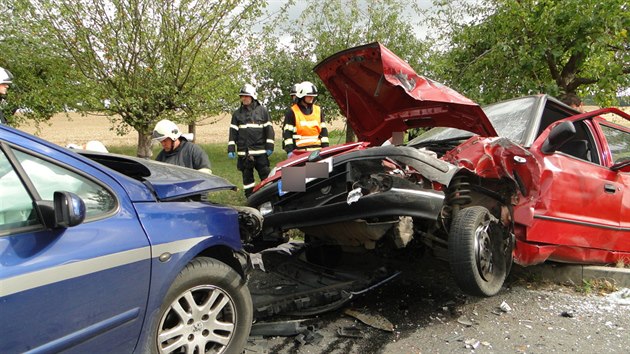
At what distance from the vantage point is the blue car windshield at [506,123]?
425 cm

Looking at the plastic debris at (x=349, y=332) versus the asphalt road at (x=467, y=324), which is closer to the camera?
the asphalt road at (x=467, y=324)

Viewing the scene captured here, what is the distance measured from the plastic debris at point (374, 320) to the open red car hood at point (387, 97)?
1.70 meters

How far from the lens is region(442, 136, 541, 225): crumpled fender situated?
3611 millimetres

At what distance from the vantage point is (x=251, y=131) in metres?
7.16

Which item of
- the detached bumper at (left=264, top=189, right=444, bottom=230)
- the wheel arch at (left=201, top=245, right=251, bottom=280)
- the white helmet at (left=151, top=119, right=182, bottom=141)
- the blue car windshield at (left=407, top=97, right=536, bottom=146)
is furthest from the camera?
the white helmet at (left=151, top=119, right=182, bottom=141)

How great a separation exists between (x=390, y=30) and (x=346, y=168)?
37.1ft

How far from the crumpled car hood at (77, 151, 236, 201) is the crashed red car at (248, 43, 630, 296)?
0.81 metres

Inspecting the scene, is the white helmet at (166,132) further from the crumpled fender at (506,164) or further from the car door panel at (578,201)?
the car door panel at (578,201)

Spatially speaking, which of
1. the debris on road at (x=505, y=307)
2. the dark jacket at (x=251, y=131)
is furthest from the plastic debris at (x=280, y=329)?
the dark jacket at (x=251, y=131)

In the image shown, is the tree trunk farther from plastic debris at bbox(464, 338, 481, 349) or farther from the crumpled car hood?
plastic debris at bbox(464, 338, 481, 349)

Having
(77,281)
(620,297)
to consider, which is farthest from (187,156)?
(620,297)

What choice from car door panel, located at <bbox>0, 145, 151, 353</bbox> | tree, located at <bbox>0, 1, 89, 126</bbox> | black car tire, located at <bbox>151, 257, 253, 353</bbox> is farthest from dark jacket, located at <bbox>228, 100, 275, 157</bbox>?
car door panel, located at <bbox>0, 145, 151, 353</bbox>

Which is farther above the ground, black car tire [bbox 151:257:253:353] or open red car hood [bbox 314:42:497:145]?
open red car hood [bbox 314:42:497:145]

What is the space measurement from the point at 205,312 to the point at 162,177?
2.70 ft
